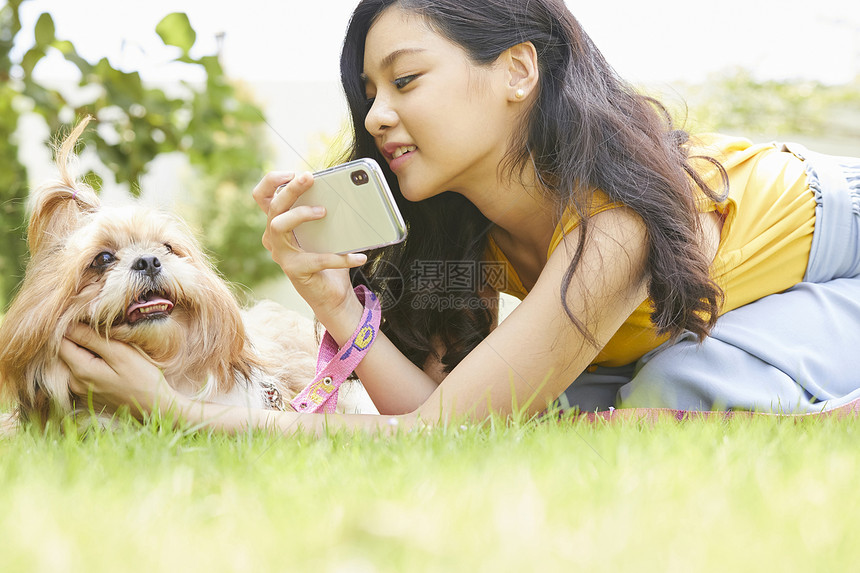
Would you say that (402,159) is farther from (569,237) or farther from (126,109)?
(126,109)

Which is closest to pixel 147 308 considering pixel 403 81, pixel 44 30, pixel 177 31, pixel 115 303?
pixel 115 303

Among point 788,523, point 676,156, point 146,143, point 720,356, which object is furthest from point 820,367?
point 146,143

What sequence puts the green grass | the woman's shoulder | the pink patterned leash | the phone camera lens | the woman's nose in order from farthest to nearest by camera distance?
the woman's shoulder < the pink patterned leash < the woman's nose < the phone camera lens < the green grass

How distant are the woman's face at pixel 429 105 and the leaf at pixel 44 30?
1969 millimetres

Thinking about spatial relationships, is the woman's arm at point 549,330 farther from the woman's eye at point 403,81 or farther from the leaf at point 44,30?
the leaf at point 44,30

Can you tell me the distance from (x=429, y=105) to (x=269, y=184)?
0.52 m

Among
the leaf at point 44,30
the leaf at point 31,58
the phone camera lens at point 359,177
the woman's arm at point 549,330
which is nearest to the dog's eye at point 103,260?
the phone camera lens at point 359,177

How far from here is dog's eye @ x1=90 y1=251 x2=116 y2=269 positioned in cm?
209

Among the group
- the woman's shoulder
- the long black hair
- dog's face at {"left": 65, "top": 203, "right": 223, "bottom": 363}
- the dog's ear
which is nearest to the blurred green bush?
the dog's ear

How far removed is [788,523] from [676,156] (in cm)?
149

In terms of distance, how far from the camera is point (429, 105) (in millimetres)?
2227

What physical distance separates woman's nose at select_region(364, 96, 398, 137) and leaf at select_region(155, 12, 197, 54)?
1669mm

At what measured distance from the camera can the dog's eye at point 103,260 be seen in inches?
82.3

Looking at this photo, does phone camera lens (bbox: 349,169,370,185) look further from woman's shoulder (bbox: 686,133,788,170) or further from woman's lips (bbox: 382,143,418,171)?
woman's shoulder (bbox: 686,133,788,170)
